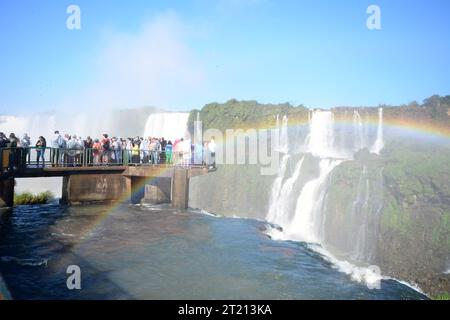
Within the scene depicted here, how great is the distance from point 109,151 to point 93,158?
2.74ft

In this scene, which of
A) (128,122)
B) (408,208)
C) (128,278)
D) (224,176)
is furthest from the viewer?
(128,122)

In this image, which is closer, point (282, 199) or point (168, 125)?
point (282, 199)

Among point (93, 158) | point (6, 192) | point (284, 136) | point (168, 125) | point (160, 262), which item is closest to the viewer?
point (160, 262)

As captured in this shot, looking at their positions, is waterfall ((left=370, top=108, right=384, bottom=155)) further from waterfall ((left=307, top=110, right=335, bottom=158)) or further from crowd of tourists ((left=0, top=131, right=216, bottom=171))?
crowd of tourists ((left=0, top=131, right=216, bottom=171))

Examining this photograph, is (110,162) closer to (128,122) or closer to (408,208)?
(408,208)

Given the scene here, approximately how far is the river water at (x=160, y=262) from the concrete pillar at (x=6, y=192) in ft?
4.14

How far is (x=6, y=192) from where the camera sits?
611 inches

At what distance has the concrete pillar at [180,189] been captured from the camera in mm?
18156

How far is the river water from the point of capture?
7867 mm

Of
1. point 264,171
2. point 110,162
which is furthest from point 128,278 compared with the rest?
point 264,171

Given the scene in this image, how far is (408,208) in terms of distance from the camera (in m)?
24.4

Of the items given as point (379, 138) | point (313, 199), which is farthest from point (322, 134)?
point (313, 199)

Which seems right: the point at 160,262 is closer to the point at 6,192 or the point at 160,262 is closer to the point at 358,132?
the point at 6,192

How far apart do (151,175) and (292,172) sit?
20350 millimetres
